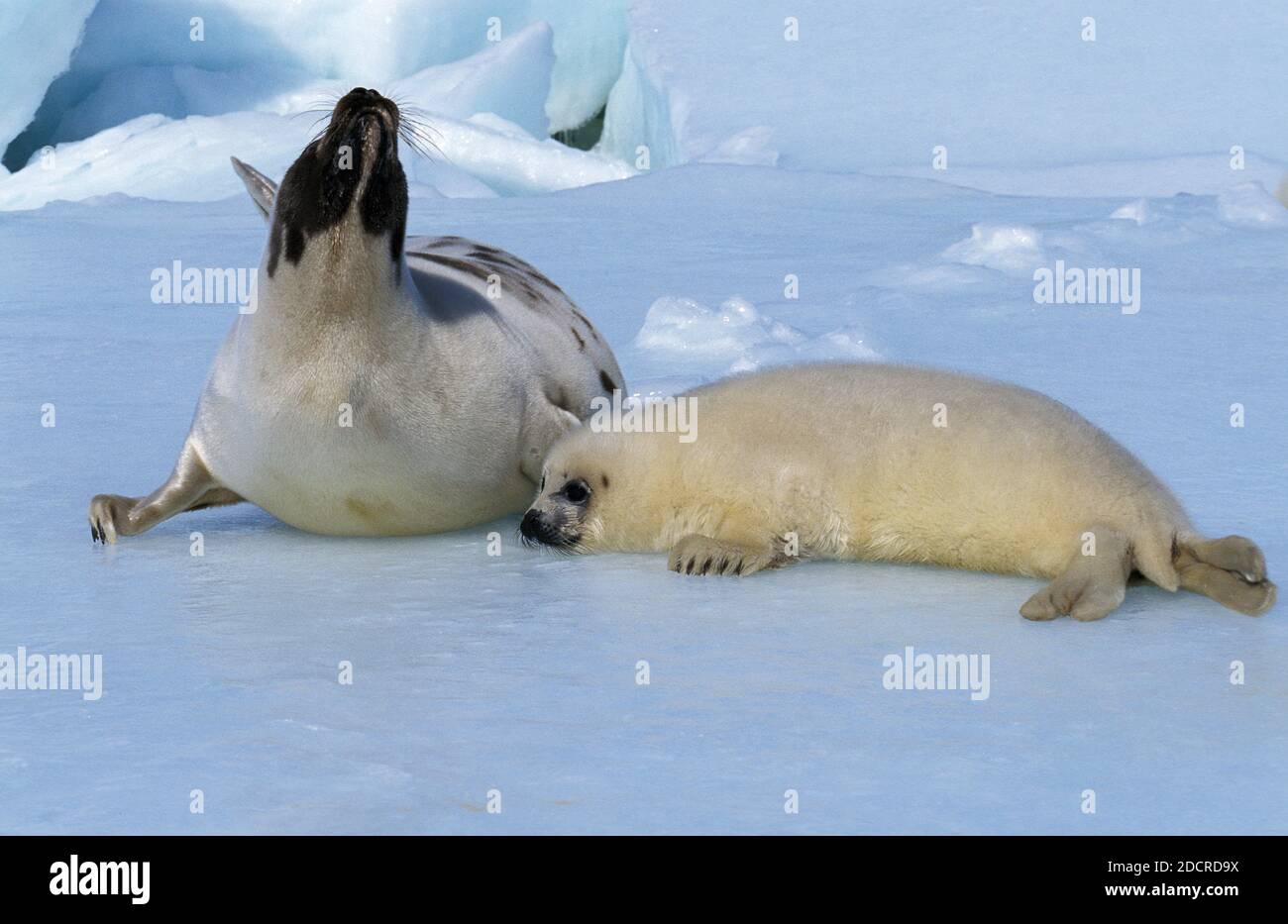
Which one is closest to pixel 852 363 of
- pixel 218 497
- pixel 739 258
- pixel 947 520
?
pixel 947 520

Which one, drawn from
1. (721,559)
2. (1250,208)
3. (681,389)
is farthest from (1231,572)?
(1250,208)

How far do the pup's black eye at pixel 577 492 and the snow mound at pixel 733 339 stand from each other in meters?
1.88

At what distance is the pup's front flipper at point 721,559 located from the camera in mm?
3295

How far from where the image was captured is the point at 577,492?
3.52m

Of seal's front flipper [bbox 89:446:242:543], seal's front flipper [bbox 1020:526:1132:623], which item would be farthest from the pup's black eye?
seal's front flipper [bbox 1020:526:1132:623]

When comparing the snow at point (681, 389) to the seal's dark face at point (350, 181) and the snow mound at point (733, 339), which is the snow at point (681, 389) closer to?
the snow mound at point (733, 339)

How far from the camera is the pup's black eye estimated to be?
3.52 m

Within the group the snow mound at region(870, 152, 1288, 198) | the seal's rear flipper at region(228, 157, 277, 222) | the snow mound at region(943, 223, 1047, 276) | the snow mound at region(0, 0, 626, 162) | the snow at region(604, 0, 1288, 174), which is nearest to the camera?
the seal's rear flipper at region(228, 157, 277, 222)

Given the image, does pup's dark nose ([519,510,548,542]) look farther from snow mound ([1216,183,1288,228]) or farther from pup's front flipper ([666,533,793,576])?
snow mound ([1216,183,1288,228])

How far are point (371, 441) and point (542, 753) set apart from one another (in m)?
1.23

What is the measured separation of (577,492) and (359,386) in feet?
1.55

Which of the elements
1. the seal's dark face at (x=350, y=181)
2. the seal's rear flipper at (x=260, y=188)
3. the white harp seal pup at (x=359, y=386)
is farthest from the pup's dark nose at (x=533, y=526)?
the seal's rear flipper at (x=260, y=188)

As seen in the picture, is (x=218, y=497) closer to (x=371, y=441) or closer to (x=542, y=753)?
(x=371, y=441)

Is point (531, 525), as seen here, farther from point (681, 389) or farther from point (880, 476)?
point (681, 389)
